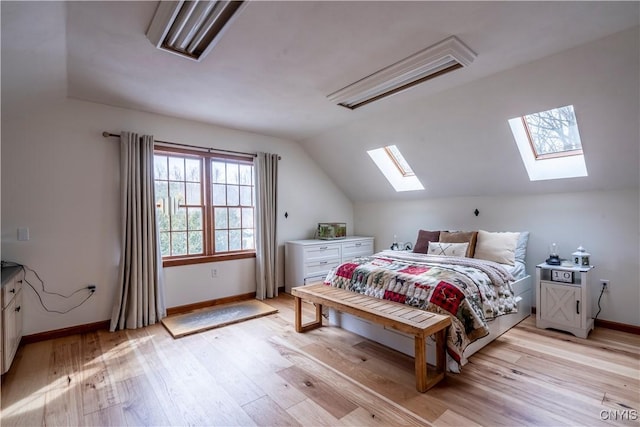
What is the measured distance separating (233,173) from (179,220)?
1.02 metres

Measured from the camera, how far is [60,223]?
318 centimetres

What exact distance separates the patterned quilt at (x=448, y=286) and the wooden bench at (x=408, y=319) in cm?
9

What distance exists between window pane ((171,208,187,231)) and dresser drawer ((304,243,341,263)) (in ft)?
5.59

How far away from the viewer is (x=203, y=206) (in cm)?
418

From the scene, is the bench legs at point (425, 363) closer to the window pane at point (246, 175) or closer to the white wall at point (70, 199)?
the white wall at point (70, 199)

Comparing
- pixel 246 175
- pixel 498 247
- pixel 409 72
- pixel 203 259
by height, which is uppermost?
pixel 409 72

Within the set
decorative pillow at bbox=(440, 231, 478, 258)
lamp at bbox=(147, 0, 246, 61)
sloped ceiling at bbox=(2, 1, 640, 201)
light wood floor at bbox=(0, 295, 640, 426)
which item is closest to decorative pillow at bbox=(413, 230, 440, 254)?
decorative pillow at bbox=(440, 231, 478, 258)

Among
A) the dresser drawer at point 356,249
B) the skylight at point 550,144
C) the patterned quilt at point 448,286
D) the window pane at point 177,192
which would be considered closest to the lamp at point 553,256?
the patterned quilt at point 448,286

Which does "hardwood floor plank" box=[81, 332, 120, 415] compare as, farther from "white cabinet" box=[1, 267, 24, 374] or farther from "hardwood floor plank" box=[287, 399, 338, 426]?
"hardwood floor plank" box=[287, 399, 338, 426]

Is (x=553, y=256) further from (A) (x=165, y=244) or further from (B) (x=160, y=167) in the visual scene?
(B) (x=160, y=167)

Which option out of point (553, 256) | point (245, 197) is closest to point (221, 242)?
point (245, 197)

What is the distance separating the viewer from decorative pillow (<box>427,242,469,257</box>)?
3.85 m

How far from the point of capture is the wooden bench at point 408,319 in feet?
7.09

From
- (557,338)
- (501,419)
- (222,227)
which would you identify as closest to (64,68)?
(222,227)
